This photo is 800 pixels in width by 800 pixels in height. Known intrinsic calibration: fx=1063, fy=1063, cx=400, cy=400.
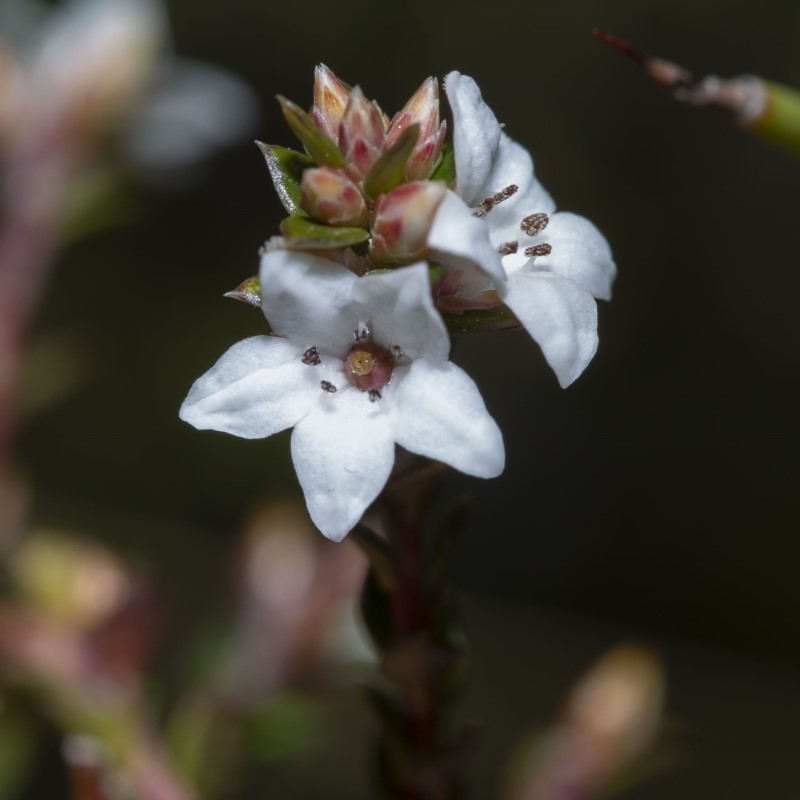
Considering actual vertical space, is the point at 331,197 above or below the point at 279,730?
above

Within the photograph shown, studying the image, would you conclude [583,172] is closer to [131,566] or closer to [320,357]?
[131,566]

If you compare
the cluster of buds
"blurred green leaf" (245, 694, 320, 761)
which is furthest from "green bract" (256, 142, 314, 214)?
"blurred green leaf" (245, 694, 320, 761)

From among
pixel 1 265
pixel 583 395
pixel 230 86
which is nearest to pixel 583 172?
pixel 583 395

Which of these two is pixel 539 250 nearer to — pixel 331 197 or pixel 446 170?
pixel 446 170

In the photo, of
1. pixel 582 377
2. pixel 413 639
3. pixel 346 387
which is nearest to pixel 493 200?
pixel 346 387

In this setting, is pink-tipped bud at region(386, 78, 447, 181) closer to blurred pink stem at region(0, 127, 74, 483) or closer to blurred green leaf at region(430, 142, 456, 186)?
blurred green leaf at region(430, 142, 456, 186)
